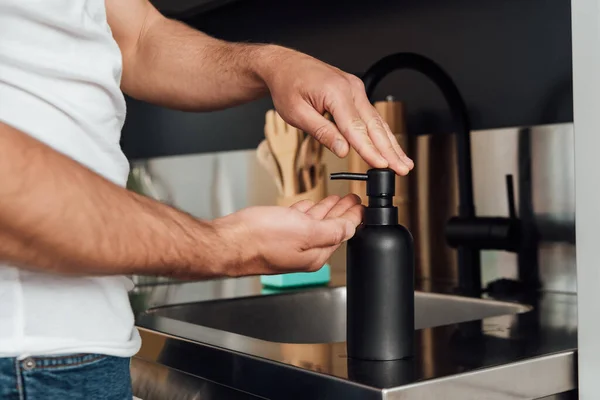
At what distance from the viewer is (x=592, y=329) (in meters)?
0.95

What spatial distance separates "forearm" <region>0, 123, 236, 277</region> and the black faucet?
84cm

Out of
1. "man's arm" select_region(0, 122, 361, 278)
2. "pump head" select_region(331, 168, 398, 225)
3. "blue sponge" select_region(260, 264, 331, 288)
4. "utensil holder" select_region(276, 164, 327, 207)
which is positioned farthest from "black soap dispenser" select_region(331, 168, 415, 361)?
"utensil holder" select_region(276, 164, 327, 207)

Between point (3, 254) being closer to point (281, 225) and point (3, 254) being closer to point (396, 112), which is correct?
point (281, 225)

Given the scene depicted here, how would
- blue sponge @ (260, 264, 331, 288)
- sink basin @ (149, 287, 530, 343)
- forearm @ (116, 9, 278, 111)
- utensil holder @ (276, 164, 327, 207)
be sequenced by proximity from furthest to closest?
utensil holder @ (276, 164, 327, 207) < blue sponge @ (260, 264, 331, 288) < sink basin @ (149, 287, 530, 343) < forearm @ (116, 9, 278, 111)

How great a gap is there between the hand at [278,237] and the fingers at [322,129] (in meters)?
0.08

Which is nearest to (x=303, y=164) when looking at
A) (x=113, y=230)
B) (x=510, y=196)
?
(x=510, y=196)

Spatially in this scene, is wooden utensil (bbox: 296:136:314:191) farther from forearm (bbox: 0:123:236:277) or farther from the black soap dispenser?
forearm (bbox: 0:123:236:277)

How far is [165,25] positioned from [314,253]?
50 centimetres

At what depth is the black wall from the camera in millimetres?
1511

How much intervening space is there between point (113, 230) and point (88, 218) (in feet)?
0.08

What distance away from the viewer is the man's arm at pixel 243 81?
35.4 inches

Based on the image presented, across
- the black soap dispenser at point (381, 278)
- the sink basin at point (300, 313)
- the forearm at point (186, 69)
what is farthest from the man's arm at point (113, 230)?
the sink basin at point (300, 313)

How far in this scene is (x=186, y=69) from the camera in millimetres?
1146

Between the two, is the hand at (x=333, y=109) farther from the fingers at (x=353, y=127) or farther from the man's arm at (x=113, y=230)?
the man's arm at (x=113, y=230)
